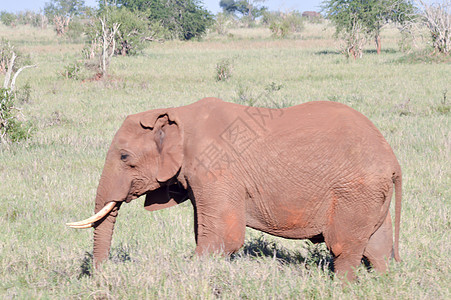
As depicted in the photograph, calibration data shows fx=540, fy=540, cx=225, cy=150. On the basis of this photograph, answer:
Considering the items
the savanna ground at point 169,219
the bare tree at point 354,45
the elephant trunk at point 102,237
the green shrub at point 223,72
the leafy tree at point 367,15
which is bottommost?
the savanna ground at point 169,219

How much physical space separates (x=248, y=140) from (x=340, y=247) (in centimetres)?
107

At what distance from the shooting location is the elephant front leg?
4004 mm

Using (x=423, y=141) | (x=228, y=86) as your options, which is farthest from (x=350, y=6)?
(x=423, y=141)

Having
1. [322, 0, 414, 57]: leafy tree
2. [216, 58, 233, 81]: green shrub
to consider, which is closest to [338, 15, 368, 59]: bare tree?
[322, 0, 414, 57]: leafy tree

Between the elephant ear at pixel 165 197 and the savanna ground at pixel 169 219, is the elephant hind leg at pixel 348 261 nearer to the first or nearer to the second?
the savanna ground at pixel 169 219

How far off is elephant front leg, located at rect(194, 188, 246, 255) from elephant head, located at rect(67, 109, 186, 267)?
379 millimetres

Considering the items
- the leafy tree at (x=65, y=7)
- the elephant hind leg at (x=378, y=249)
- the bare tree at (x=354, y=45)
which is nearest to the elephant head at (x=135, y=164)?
the elephant hind leg at (x=378, y=249)

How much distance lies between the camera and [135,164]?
4230 mm

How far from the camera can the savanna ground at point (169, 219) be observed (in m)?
3.91

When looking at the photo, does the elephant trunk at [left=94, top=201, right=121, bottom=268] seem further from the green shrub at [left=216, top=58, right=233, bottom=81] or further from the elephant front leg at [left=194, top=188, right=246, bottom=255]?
the green shrub at [left=216, top=58, right=233, bottom=81]

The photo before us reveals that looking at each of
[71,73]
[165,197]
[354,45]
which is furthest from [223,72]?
[165,197]

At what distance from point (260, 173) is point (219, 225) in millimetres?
510

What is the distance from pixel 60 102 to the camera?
14.8m

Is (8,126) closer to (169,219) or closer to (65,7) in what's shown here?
(169,219)
